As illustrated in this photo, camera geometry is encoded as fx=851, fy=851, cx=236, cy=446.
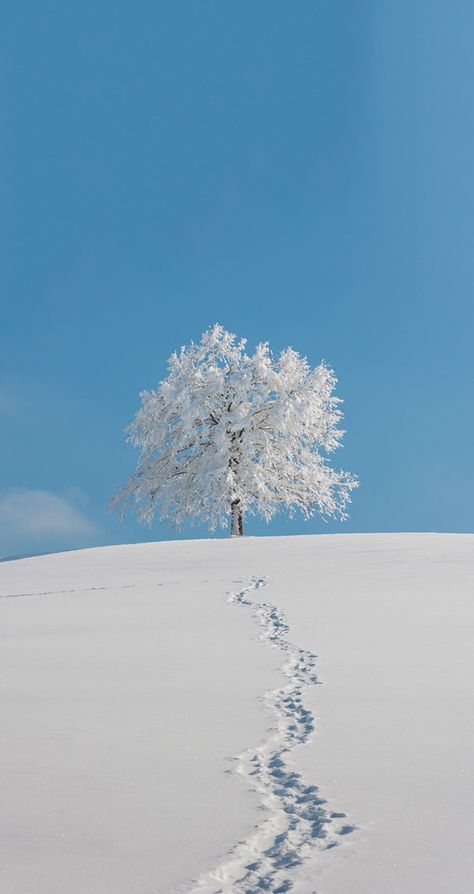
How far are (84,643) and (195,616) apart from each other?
177 cm

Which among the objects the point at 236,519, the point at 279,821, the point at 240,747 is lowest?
the point at 279,821

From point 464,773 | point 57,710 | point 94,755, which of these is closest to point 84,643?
point 57,710

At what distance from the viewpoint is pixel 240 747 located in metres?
4.47

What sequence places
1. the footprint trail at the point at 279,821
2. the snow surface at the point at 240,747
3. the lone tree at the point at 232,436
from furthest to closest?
1. the lone tree at the point at 232,436
2. the snow surface at the point at 240,747
3. the footprint trail at the point at 279,821

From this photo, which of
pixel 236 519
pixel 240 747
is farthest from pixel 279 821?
pixel 236 519

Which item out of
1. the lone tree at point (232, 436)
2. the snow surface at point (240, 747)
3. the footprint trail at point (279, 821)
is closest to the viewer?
the footprint trail at point (279, 821)

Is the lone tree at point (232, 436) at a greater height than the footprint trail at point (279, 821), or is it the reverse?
the lone tree at point (232, 436)

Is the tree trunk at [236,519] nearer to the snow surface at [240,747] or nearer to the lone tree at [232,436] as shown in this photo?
the lone tree at [232,436]

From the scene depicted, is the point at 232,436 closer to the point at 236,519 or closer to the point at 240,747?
the point at 236,519

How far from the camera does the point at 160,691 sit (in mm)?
5781

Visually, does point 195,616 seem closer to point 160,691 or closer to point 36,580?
point 160,691

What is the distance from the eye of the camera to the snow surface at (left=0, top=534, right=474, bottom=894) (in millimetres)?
3096

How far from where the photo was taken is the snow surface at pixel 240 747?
3.10 metres

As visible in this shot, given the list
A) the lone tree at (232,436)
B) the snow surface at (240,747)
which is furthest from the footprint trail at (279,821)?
the lone tree at (232,436)
